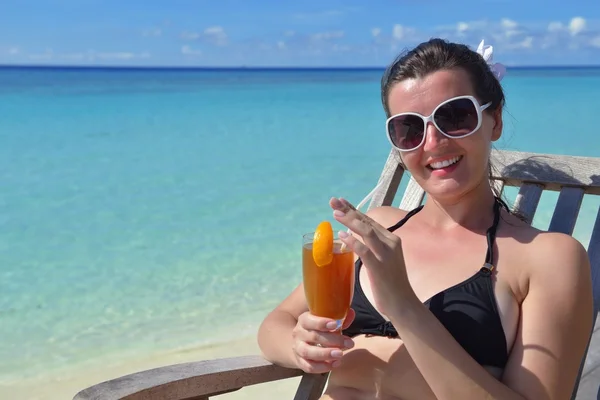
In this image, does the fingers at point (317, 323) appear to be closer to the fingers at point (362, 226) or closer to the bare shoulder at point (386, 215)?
the fingers at point (362, 226)

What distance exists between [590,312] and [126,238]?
250 inches

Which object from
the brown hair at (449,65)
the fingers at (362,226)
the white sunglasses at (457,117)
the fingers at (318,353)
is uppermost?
the brown hair at (449,65)

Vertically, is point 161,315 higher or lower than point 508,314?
lower

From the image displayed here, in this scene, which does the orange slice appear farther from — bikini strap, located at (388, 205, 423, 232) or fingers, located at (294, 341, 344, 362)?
bikini strap, located at (388, 205, 423, 232)

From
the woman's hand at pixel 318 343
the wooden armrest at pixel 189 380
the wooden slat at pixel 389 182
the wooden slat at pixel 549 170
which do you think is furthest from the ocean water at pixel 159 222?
the wooden armrest at pixel 189 380

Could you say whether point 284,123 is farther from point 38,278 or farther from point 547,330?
point 547,330

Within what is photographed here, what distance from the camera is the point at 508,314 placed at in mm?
1828

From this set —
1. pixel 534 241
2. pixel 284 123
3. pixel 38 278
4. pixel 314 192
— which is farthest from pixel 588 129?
pixel 534 241

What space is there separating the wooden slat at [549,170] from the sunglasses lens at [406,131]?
779mm

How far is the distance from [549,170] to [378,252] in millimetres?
1293

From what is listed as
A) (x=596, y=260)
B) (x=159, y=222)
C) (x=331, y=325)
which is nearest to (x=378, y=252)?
(x=331, y=325)

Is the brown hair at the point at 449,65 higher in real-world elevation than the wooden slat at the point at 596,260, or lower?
higher

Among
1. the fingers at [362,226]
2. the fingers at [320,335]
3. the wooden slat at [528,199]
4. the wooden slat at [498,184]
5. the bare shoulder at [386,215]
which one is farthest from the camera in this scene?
the wooden slat at [498,184]

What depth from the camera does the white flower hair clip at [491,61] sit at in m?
2.18
